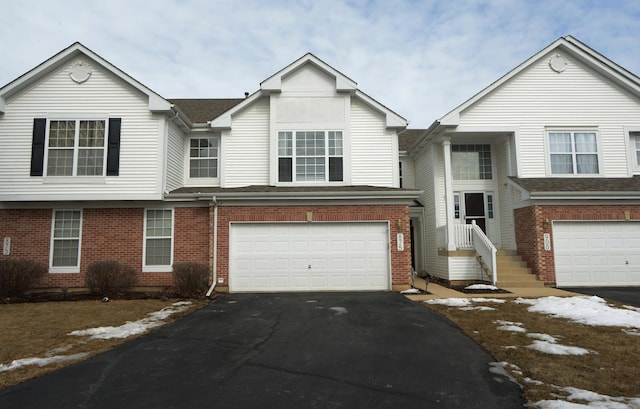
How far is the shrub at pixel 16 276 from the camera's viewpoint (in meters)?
11.4

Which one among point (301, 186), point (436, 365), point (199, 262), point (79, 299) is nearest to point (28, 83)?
point (79, 299)

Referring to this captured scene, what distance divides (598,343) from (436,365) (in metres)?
3.17

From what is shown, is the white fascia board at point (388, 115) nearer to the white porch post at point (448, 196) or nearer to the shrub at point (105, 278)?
the white porch post at point (448, 196)

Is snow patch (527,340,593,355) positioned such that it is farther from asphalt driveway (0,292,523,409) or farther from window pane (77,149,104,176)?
window pane (77,149,104,176)

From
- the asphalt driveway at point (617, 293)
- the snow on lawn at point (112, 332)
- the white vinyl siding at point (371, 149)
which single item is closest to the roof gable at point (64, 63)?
the white vinyl siding at point (371, 149)

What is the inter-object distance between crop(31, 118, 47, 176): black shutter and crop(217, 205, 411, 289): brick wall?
251 inches

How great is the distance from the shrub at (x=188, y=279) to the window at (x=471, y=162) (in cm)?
1136

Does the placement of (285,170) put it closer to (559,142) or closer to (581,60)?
(559,142)

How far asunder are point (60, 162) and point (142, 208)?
10.3 feet

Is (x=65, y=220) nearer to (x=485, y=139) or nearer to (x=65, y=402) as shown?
(x=65, y=402)

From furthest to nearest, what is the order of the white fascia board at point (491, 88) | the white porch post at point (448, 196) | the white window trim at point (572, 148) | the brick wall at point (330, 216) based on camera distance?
the white window trim at point (572, 148), the white fascia board at point (491, 88), the white porch post at point (448, 196), the brick wall at point (330, 216)

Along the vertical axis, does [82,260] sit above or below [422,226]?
below

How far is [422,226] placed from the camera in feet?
58.7

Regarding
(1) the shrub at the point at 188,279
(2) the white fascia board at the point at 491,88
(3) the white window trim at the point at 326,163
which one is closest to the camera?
(1) the shrub at the point at 188,279
